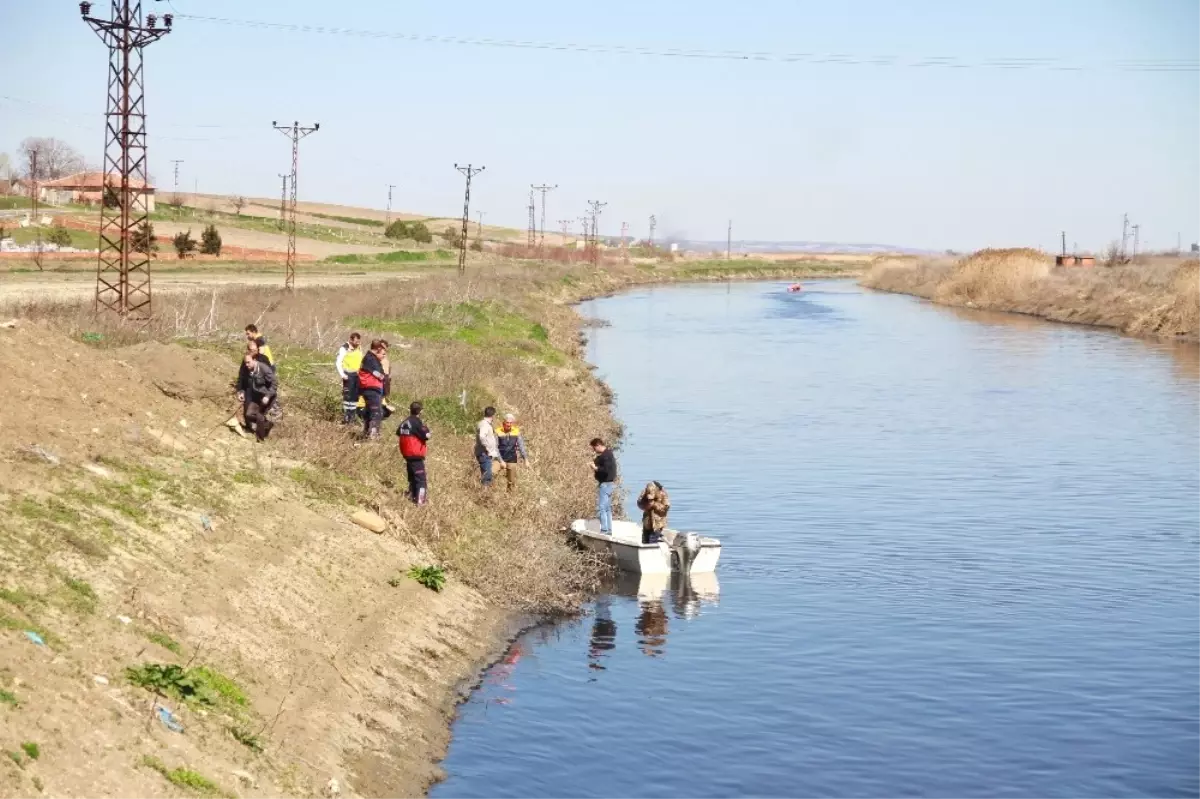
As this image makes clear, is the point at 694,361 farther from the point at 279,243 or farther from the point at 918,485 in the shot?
the point at 279,243

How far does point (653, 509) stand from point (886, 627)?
5.05 m

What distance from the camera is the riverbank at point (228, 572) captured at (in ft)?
49.9

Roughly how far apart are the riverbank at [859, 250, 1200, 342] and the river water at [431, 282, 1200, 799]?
130 ft

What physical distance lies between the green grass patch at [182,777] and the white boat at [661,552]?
15.2 meters

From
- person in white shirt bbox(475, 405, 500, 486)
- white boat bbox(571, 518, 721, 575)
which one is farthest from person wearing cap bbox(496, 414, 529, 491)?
white boat bbox(571, 518, 721, 575)

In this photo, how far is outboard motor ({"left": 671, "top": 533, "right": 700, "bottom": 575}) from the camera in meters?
29.0

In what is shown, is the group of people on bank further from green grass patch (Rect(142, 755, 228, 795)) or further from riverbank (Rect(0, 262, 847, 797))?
green grass patch (Rect(142, 755, 228, 795))

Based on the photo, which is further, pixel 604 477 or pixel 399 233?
pixel 399 233

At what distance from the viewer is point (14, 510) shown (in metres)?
18.7

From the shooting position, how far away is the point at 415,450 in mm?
26922

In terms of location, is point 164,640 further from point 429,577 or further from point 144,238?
point 144,238

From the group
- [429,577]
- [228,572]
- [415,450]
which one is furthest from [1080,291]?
[228,572]

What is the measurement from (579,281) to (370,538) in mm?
118486

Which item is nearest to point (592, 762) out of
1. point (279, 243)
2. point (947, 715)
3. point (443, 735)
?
point (443, 735)
